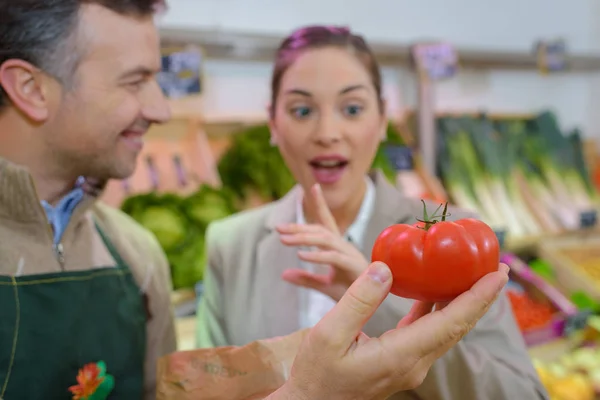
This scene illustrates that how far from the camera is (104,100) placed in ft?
4.44

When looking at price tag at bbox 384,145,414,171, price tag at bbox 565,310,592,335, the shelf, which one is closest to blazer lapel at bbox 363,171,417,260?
price tag at bbox 565,310,592,335

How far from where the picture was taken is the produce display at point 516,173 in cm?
361

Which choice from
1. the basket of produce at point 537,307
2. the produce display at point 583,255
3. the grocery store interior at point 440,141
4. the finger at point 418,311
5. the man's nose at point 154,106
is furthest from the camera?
the produce display at point 583,255

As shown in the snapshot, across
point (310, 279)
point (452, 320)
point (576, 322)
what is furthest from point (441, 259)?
point (576, 322)

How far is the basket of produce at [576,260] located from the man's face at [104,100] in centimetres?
270

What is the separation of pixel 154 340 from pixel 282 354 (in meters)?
0.75

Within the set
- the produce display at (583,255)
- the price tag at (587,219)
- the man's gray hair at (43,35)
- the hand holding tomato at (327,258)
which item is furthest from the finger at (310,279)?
the price tag at (587,219)

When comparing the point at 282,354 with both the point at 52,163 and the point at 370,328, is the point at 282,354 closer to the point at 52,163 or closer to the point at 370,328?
the point at 370,328

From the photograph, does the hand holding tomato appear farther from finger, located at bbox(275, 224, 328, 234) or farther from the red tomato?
the red tomato

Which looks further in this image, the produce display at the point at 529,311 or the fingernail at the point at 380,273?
the produce display at the point at 529,311

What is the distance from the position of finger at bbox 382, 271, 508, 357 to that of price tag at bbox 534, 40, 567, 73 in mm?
4027

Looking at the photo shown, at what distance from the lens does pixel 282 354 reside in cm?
107

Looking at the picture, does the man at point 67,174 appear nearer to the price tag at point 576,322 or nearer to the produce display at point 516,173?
the price tag at point 576,322

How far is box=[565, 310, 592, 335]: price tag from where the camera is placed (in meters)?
2.76
